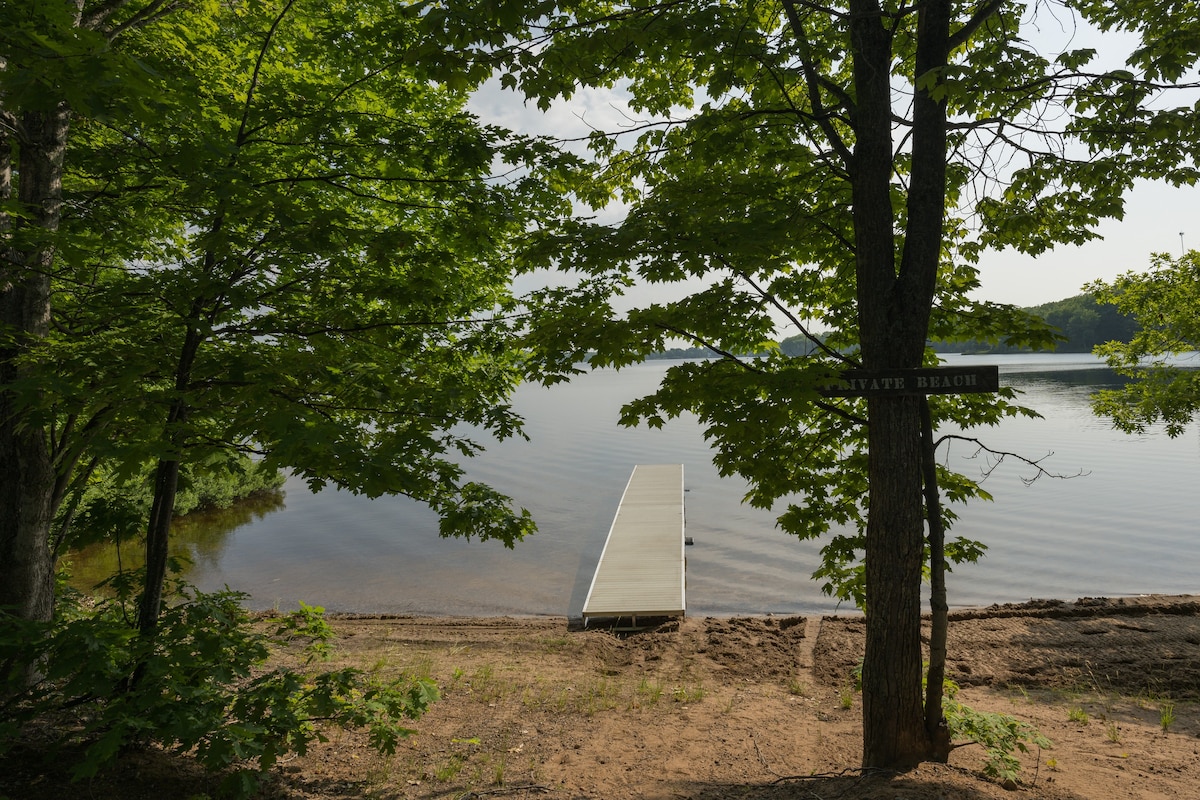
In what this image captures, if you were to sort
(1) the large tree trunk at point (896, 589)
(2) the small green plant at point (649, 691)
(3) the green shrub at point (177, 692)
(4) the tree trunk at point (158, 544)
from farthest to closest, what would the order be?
(2) the small green plant at point (649, 691) < (4) the tree trunk at point (158, 544) < (1) the large tree trunk at point (896, 589) < (3) the green shrub at point (177, 692)

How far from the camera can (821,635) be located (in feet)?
39.9

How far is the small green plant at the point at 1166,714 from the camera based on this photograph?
751 cm

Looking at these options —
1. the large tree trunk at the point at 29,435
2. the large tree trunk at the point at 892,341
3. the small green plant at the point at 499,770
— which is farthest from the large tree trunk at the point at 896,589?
the large tree trunk at the point at 29,435

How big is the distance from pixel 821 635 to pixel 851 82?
9397 millimetres

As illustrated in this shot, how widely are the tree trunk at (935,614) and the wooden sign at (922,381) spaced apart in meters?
0.36

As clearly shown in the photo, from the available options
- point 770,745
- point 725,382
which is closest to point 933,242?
point 725,382

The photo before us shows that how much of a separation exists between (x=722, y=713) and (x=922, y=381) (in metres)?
5.35

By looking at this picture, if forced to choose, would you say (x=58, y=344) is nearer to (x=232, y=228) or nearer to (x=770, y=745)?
(x=232, y=228)

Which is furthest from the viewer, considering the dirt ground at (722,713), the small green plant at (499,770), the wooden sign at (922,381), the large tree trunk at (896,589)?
the small green plant at (499,770)

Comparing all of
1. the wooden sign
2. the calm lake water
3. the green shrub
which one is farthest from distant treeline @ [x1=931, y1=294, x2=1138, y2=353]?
the green shrub

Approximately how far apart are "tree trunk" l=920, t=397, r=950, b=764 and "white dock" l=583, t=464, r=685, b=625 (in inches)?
313

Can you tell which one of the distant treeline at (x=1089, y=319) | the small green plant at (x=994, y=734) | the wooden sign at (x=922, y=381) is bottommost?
the small green plant at (x=994, y=734)

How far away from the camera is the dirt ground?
5.38m

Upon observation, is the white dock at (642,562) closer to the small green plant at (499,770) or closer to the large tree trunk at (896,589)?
the small green plant at (499,770)
